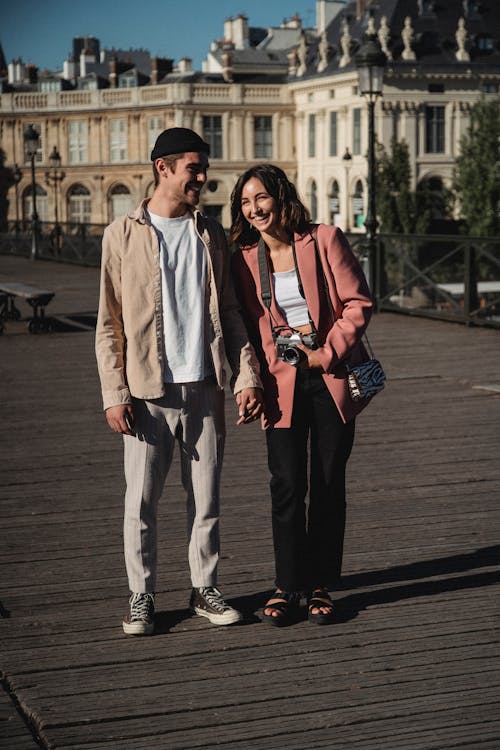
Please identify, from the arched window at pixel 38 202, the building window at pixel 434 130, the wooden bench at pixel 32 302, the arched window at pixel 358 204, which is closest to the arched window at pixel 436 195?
the building window at pixel 434 130

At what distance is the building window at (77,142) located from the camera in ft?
247

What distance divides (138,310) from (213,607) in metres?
1.21

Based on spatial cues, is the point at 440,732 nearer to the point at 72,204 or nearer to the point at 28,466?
the point at 28,466

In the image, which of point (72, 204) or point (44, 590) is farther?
point (72, 204)

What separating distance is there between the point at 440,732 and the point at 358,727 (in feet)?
0.83

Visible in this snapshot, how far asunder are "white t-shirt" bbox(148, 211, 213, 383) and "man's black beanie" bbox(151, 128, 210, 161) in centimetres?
24

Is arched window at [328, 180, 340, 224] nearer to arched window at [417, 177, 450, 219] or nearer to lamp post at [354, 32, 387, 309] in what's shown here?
arched window at [417, 177, 450, 219]

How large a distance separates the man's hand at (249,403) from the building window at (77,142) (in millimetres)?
72821

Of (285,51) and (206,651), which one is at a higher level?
(285,51)

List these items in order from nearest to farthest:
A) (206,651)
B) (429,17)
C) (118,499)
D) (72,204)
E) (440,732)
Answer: (440,732), (206,651), (118,499), (429,17), (72,204)

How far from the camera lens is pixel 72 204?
75.1m

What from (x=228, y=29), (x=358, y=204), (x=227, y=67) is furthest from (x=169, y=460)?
(x=228, y=29)

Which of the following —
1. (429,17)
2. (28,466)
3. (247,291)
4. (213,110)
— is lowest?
(28,466)

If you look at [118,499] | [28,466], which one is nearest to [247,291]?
[118,499]
